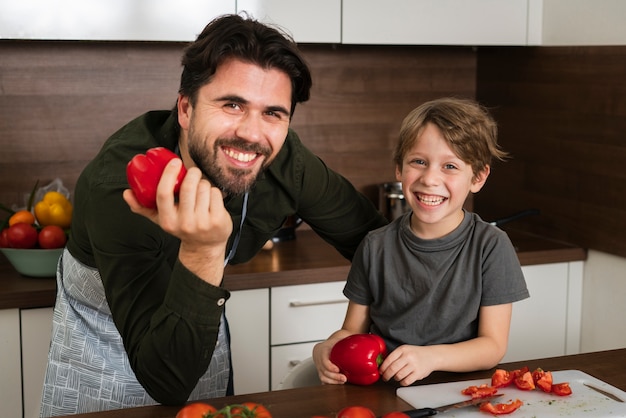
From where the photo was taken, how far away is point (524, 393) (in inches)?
56.7

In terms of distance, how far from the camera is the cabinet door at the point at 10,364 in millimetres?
2297

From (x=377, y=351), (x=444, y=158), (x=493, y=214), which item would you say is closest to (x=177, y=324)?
(x=377, y=351)

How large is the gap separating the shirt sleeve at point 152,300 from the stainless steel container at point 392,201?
142 cm

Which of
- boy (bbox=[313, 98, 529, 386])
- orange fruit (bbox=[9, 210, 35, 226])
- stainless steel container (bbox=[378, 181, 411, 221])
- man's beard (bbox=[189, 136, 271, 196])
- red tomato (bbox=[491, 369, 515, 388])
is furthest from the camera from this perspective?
stainless steel container (bbox=[378, 181, 411, 221])

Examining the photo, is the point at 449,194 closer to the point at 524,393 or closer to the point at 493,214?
the point at 524,393

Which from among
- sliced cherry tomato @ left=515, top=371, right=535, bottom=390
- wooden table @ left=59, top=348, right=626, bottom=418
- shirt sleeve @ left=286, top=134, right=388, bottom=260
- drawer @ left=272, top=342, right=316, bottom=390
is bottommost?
drawer @ left=272, top=342, right=316, bottom=390

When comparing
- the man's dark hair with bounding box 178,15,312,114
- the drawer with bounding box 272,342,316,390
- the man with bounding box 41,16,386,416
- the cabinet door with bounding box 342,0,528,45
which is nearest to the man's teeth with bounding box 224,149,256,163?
the man with bounding box 41,16,386,416

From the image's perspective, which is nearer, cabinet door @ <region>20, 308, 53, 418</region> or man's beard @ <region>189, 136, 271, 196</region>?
man's beard @ <region>189, 136, 271, 196</region>

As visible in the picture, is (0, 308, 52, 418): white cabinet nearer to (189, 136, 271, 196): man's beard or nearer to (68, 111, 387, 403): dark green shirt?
(68, 111, 387, 403): dark green shirt

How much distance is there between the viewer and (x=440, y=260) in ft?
5.62

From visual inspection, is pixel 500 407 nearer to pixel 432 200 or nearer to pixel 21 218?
pixel 432 200

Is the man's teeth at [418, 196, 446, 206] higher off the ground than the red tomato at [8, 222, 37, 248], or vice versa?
the man's teeth at [418, 196, 446, 206]

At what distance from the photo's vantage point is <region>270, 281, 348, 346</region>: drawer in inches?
99.9

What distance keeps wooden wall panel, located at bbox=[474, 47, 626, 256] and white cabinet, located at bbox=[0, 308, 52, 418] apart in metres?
1.53
